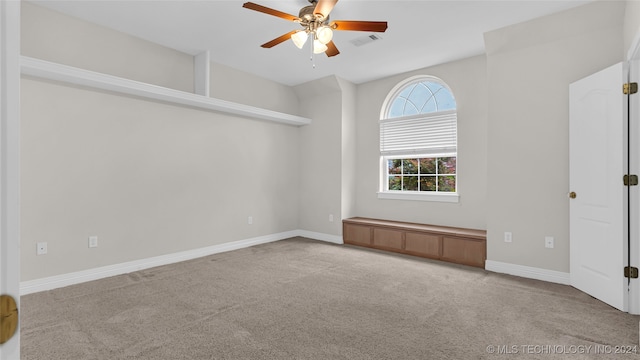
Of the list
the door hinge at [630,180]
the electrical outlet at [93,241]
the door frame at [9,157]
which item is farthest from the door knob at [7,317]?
the door hinge at [630,180]

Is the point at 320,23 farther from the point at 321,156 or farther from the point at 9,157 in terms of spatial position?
the point at 321,156

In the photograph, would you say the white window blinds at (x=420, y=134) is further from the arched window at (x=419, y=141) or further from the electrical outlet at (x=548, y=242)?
the electrical outlet at (x=548, y=242)

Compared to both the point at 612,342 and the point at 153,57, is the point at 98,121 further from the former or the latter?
the point at 612,342

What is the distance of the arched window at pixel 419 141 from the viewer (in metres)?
4.93

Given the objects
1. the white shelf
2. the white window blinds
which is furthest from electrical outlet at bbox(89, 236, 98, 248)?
the white window blinds

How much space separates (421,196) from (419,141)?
2.96ft

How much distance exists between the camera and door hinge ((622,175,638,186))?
107 inches

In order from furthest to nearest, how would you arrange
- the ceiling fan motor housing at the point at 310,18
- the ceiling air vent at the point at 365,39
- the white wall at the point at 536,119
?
the ceiling air vent at the point at 365,39 → the white wall at the point at 536,119 → the ceiling fan motor housing at the point at 310,18

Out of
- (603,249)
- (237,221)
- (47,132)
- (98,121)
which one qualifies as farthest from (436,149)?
(47,132)

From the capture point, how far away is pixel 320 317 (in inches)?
105

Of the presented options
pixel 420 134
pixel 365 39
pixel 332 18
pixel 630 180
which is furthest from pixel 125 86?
pixel 630 180

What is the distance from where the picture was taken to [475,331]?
95.0 inches

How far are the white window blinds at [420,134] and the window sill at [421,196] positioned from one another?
0.68 m

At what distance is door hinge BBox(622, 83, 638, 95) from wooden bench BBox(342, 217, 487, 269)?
2.07 m
